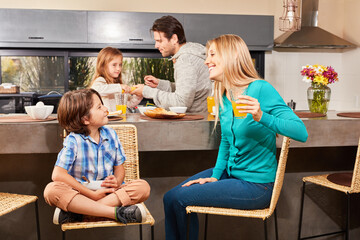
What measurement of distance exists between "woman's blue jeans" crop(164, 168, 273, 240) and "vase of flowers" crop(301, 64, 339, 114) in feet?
3.20

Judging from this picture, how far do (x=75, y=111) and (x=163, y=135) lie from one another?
50 cm

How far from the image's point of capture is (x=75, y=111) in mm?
1737

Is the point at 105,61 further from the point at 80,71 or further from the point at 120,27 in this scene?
the point at 80,71

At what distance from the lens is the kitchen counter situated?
1.99 meters

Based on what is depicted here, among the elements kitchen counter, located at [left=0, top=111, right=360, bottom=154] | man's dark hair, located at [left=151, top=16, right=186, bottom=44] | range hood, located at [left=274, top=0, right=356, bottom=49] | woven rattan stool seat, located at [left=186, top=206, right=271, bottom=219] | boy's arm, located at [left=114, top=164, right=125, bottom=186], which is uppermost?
range hood, located at [left=274, top=0, right=356, bottom=49]

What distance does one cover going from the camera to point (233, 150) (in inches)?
72.5

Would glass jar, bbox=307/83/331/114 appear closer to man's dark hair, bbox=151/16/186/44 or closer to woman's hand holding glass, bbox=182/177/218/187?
man's dark hair, bbox=151/16/186/44

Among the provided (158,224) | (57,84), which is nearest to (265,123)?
(158,224)

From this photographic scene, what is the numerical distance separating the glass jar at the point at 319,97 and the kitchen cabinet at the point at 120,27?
2.13m

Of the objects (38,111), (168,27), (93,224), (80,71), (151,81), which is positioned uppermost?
(168,27)

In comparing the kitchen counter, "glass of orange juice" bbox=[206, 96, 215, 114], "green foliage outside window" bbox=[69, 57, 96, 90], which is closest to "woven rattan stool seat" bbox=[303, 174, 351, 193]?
the kitchen counter

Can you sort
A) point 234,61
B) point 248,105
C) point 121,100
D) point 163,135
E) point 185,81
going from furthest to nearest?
point 185,81, point 121,100, point 163,135, point 234,61, point 248,105

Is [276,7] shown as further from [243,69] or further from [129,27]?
[243,69]

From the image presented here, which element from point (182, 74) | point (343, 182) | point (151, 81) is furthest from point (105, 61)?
point (343, 182)
